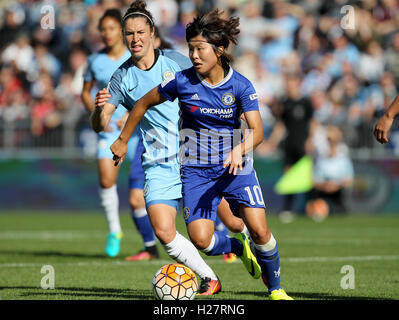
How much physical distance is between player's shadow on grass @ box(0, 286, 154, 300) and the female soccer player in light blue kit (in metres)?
2.61

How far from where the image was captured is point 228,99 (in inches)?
257

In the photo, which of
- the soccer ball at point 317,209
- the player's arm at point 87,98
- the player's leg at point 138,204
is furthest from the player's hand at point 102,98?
the soccer ball at point 317,209

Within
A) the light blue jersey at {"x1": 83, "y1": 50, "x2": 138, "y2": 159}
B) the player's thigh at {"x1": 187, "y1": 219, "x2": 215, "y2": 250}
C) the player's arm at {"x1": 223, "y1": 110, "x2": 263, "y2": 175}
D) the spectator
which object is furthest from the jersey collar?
the spectator

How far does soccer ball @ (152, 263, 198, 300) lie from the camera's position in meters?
6.41

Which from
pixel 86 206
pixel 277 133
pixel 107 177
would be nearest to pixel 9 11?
pixel 86 206

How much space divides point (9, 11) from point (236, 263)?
14247mm

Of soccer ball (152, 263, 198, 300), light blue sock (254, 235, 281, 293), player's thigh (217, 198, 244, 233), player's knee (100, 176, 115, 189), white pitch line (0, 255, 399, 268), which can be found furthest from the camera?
player's knee (100, 176, 115, 189)

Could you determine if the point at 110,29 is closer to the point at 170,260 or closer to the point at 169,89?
the point at 170,260

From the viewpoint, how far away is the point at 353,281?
25.8 ft

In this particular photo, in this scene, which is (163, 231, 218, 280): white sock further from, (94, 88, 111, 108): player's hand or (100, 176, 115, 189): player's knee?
(100, 176, 115, 189): player's knee

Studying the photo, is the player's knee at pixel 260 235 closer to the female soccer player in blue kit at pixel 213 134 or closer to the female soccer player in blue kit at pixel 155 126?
the female soccer player in blue kit at pixel 213 134

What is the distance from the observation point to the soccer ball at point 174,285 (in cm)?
641

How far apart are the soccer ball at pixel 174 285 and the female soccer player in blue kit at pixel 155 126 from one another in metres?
0.40
